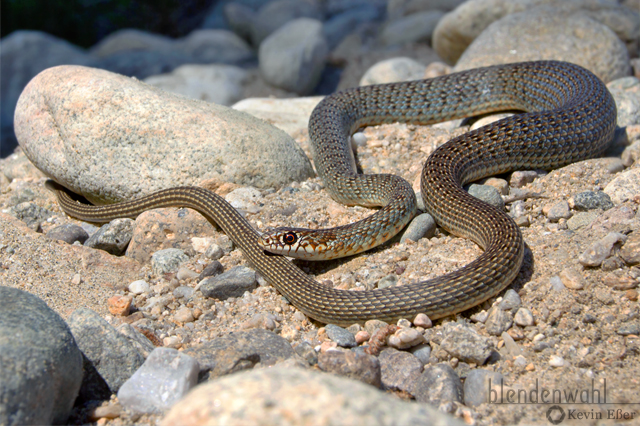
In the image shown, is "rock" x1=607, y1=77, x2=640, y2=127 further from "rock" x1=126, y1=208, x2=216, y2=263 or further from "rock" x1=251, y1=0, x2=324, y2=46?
"rock" x1=251, y1=0, x2=324, y2=46

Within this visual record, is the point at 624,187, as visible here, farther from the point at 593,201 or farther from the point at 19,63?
the point at 19,63

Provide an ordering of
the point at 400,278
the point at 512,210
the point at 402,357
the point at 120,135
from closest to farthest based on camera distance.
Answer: the point at 402,357 < the point at 400,278 < the point at 512,210 < the point at 120,135

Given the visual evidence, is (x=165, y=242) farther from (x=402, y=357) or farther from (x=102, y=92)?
(x=402, y=357)

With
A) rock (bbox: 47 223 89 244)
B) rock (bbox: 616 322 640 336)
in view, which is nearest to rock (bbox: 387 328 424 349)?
rock (bbox: 616 322 640 336)

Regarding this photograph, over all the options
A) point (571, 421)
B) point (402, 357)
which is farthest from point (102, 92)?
point (571, 421)

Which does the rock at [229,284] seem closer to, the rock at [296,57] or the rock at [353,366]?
the rock at [353,366]

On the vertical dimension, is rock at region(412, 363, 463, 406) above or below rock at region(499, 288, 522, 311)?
below

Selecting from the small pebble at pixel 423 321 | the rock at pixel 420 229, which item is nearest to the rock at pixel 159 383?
the small pebble at pixel 423 321
